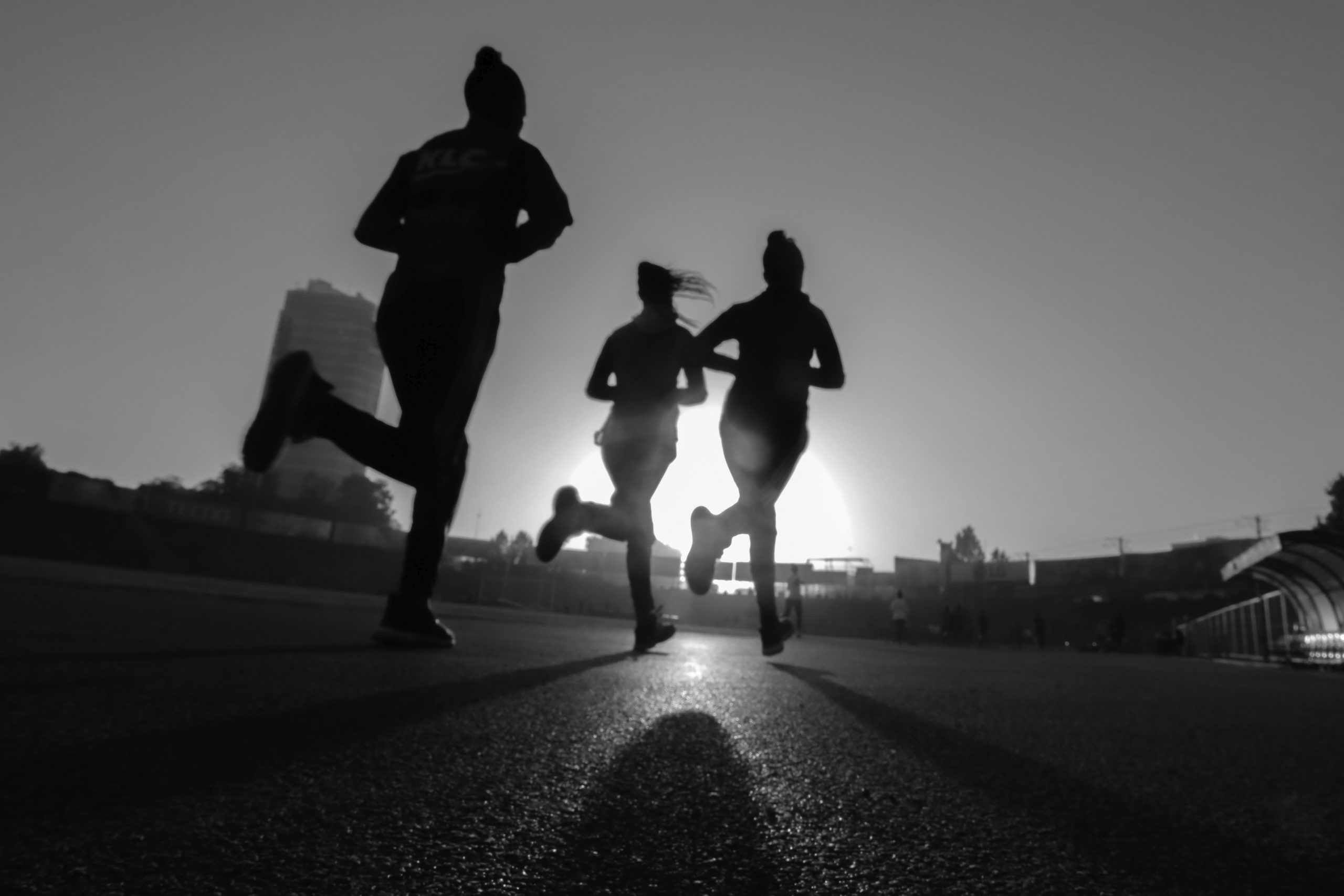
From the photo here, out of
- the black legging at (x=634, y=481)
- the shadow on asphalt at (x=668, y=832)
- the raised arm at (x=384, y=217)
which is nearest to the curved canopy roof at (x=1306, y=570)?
the black legging at (x=634, y=481)

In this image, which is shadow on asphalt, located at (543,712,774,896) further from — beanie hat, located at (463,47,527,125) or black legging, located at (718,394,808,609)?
beanie hat, located at (463,47,527,125)

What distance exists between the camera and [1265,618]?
61.7 feet

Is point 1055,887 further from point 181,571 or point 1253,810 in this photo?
point 181,571

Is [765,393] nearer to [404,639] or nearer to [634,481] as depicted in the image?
[634,481]

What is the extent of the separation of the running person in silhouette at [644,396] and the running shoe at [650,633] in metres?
Result: 0.53

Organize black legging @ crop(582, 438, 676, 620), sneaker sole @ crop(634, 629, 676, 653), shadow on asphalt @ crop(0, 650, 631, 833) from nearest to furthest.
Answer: shadow on asphalt @ crop(0, 650, 631, 833), black legging @ crop(582, 438, 676, 620), sneaker sole @ crop(634, 629, 676, 653)

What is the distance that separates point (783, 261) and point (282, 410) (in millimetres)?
2509

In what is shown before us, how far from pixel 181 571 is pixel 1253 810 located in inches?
2212

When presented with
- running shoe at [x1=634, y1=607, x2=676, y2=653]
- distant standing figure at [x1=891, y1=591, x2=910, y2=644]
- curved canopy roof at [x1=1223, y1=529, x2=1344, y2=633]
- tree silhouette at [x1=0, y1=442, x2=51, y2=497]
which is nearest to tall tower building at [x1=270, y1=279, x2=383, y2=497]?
tree silhouette at [x1=0, y1=442, x2=51, y2=497]

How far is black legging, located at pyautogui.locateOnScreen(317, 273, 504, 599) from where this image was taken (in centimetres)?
296

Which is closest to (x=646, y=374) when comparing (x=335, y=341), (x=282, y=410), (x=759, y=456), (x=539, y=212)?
(x=759, y=456)

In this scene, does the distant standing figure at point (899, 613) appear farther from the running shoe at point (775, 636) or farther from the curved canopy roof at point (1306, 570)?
the running shoe at point (775, 636)

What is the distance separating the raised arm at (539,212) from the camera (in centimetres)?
320

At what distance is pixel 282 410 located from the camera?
2662 mm
